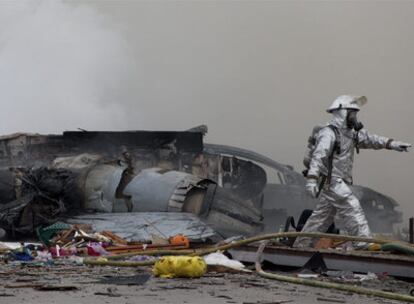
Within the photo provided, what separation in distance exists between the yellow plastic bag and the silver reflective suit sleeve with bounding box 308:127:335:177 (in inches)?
110

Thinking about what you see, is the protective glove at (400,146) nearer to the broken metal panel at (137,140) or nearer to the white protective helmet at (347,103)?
the white protective helmet at (347,103)

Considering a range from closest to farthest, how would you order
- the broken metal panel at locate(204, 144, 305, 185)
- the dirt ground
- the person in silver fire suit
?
the dirt ground
the person in silver fire suit
the broken metal panel at locate(204, 144, 305, 185)

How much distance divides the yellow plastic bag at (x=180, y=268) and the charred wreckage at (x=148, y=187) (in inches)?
166

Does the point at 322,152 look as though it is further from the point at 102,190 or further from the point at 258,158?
the point at 258,158

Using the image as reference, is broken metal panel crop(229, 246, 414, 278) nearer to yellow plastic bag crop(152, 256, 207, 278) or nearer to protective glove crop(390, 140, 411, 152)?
yellow plastic bag crop(152, 256, 207, 278)

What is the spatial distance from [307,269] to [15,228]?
5367 millimetres

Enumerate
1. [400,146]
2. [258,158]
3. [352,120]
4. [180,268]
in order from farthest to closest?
1. [258,158]
2. [352,120]
3. [400,146]
4. [180,268]

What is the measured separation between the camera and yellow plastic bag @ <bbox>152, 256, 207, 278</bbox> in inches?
213

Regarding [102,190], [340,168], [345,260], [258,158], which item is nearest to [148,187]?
[102,190]

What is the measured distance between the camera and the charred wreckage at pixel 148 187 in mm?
10844

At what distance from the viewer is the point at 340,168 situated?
27.1 feet

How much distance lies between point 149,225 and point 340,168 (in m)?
2.89

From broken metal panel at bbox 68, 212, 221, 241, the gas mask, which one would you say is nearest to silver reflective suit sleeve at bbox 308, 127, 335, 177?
the gas mask

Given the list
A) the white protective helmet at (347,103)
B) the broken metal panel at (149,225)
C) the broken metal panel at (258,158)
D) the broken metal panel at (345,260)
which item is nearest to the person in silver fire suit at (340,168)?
the white protective helmet at (347,103)
